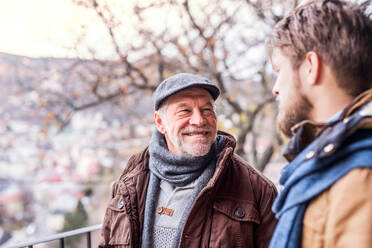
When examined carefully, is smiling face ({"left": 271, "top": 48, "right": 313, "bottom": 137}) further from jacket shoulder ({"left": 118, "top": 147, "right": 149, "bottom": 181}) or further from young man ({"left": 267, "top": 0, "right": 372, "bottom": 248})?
jacket shoulder ({"left": 118, "top": 147, "right": 149, "bottom": 181})

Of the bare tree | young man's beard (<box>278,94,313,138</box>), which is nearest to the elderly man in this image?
young man's beard (<box>278,94,313,138</box>)

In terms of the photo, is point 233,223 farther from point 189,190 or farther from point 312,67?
point 312,67

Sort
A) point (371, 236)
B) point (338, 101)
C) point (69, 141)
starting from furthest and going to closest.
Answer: point (69, 141)
point (338, 101)
point (371, 236)

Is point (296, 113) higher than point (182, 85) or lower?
lower

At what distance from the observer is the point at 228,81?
5434 millimetres

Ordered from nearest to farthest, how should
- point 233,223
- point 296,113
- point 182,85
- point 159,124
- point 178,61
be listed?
1. point 296,113
2. point 233,223
3. point 182,85
4. point 159,124
5. point 178,61

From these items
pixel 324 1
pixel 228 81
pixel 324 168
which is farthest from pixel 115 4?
pixel 324 168

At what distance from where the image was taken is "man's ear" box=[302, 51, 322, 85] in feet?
3.26

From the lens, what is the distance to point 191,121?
189 centimetres

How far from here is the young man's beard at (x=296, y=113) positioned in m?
1.04

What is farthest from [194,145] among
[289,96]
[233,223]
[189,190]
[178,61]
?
[178,61]

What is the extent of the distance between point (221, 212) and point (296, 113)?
0.80 meters

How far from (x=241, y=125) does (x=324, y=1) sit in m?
4.52

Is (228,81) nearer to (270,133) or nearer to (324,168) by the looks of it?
(270,133)
